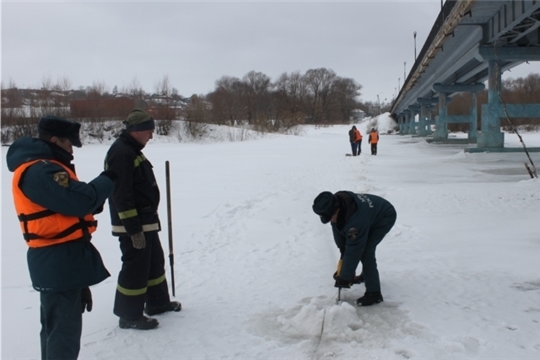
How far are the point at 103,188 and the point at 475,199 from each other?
831 centimetres

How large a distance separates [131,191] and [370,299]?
2.44m

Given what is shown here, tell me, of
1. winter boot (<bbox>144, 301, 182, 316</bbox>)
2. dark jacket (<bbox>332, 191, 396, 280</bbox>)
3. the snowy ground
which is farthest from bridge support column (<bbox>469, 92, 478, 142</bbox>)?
winter boot (<bbox>144, 301, 182, 316</bbox>)

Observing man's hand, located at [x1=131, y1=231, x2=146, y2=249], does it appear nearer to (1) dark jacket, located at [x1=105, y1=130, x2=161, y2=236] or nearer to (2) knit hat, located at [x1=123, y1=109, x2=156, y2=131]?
(1) dark jacket, located at [x1=105, y1=130, x2=161, y2=236]

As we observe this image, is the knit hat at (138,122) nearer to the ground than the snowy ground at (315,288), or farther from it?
farther from it

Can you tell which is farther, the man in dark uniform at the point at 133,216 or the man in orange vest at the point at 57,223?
the man in dark uniform at the point at 133,216

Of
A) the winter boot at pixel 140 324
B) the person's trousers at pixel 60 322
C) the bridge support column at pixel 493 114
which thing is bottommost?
the winter boot at pixel 140 324

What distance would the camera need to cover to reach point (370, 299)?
4.26 meters

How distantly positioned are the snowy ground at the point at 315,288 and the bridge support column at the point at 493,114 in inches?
353

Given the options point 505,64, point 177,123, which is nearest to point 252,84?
point 177,123

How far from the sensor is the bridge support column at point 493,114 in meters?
17.8

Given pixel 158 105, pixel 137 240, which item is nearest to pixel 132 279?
pixel 137 240

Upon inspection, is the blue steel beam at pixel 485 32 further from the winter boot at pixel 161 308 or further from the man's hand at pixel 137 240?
the man's hand at pixel 137 240

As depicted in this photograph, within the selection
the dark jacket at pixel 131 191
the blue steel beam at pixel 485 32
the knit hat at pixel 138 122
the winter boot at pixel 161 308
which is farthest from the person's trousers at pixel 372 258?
the blue steel beam at pixel 485 32

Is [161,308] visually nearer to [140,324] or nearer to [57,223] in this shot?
[140,324]
